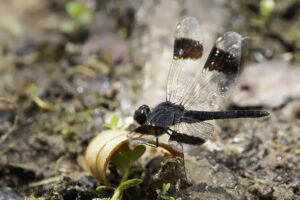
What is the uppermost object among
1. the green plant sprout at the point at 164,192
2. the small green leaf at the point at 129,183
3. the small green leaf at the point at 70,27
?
the small green leaf at the point at 70,27

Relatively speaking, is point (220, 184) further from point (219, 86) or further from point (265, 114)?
point (219, 86)

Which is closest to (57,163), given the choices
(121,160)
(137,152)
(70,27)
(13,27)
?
(121,160)

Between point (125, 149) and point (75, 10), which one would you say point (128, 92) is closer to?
point (125, 149)

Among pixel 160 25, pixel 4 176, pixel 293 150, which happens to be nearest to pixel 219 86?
pixel 293 150

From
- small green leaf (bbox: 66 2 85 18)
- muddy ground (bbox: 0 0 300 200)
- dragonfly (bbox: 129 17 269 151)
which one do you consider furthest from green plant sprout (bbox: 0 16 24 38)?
dragonfly (bbox: 129 17 269 151)

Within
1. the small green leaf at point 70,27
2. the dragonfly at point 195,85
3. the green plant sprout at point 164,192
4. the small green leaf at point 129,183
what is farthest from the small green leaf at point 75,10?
the green plant sprout at point 164,192

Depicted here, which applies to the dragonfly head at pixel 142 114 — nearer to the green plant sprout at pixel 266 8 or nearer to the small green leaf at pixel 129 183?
the small green leaf at pixel 129 183
